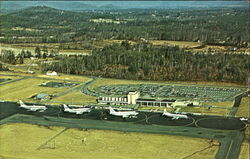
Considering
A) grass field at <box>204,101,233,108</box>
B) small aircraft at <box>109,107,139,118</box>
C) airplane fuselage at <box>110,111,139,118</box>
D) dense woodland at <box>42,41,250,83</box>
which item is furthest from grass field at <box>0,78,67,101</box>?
grass field at <box>204,101,233,108</box>

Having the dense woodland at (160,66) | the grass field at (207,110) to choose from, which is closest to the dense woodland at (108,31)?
the dense woodland at (160,66)

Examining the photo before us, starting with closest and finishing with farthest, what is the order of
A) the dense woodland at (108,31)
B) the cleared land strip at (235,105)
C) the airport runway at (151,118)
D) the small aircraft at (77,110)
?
1. the airport runway at (151,118)
2. the cleared land strip at (235,105)
3. the small aircraft at (77,110)
4. the dense woodland at (108,31)

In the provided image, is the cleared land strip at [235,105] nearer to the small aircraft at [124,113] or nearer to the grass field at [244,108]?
the grass field at [244,108]

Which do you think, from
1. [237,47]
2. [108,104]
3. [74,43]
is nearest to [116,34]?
[74,43]

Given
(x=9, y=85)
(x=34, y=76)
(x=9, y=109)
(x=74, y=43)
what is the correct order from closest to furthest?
(x=9, y=109)
(x=9, y=85)
(x=34, y=76)
(x=74, y=43)

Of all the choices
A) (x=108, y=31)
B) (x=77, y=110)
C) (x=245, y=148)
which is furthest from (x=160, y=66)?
(x=108, y=31)

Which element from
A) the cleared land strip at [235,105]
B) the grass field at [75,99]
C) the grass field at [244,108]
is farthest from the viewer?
the grass field at [75,99]

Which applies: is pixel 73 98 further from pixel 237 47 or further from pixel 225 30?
pixel 225 30

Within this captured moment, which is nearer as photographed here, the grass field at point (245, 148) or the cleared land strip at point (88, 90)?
the grass field at point (245, 148)
